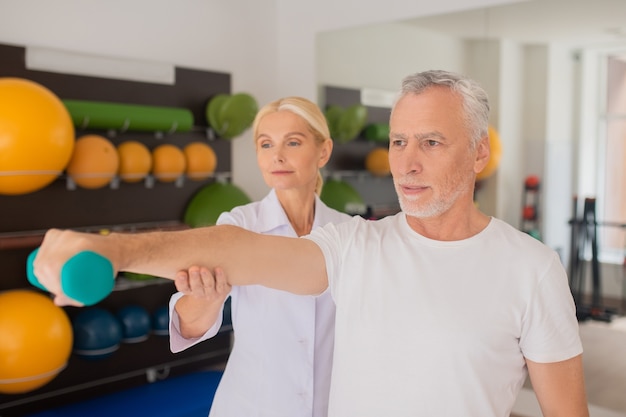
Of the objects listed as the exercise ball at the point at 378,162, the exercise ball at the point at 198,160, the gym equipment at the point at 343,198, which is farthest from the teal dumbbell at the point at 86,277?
the exercise ball at the point at 378,162

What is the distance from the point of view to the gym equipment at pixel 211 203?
4613 mm

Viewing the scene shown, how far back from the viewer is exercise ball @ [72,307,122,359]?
12.7 feet

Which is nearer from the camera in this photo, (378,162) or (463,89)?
(463,89)

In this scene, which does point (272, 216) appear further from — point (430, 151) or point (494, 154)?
point (494, 154)

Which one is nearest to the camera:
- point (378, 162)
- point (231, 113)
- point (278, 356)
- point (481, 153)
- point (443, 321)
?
point (443, 321)

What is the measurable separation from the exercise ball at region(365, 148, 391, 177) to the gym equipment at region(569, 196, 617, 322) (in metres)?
1.44

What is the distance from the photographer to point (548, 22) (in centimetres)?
405

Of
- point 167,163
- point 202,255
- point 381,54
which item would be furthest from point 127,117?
point 202,255

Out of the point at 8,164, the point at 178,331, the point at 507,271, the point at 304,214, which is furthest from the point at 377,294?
the point at 8,164

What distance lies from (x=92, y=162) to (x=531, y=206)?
2.67 meters

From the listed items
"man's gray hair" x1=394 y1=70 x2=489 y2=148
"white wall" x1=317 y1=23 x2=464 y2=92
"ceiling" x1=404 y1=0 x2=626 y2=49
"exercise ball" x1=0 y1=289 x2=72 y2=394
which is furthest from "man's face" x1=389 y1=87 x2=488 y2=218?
"white wall" x1=317 y1=23 x2=464 y2=92

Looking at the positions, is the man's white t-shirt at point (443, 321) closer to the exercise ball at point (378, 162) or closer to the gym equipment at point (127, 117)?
the gym equipment at point (127, 117)

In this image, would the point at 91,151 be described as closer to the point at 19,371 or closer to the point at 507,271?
the point at 19,371

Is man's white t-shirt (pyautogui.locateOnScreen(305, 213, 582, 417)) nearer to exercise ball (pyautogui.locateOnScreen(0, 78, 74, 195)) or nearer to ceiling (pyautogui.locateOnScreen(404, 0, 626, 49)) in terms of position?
exercise ball (pyautogui.locateOnScreen(0, 78, 74, 195))
